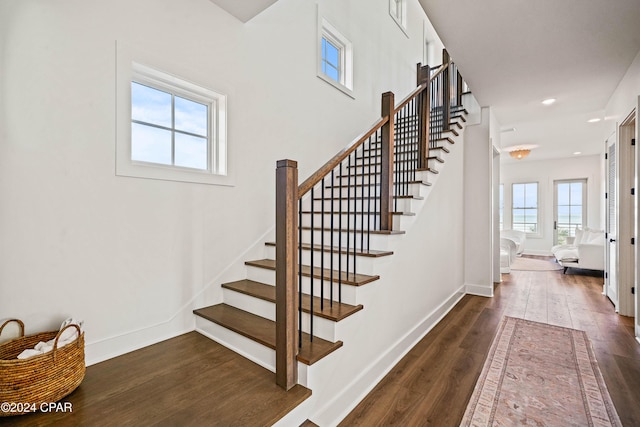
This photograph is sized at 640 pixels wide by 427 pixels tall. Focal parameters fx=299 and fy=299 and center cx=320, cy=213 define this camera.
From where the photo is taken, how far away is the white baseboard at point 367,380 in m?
1.71

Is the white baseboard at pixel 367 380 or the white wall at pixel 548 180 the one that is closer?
the white baseboard at pixel 367 380

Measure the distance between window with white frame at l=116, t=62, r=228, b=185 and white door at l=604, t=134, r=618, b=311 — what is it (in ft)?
15.7

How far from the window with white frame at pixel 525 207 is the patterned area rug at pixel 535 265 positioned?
1803 mm

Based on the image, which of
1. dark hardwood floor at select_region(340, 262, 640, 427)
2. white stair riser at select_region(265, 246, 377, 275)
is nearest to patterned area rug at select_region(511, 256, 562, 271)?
dark hardwood floor at select_region(340, 262, 640, 427)

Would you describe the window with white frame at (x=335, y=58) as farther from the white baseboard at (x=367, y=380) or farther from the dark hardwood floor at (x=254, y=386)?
the dark hardwood floor at (x=254, y=386)

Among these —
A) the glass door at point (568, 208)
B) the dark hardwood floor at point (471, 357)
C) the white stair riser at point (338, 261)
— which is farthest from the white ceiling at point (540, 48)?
the glass door at point (568, 208)

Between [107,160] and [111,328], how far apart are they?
109cm

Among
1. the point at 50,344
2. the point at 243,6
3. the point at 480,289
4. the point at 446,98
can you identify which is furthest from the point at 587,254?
the point at 50,344

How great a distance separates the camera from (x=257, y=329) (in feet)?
6.60

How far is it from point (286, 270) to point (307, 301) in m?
0.57

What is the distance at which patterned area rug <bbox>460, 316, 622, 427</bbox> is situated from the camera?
177 centimetres

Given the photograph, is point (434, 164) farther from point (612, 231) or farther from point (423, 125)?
point (612, 231)

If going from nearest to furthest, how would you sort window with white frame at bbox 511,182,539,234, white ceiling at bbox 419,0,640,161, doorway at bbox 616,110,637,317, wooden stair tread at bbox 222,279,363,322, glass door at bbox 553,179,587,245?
wooden stair tread at bbox 222,279,363,322, white ceiling at bbox 419,0,640,161, doorway at bbox 616,110,637,317, glass door at bbox 553,179,587,245, window with white frame at bbox 511,182,539,234

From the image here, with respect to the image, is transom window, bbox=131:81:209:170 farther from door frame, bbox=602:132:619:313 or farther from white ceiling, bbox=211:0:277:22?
door frame, bbox=602:132:619:313
